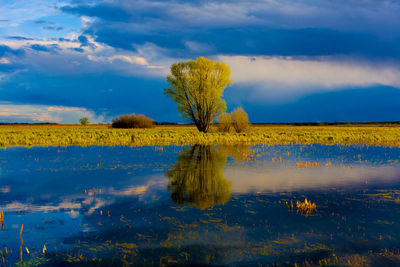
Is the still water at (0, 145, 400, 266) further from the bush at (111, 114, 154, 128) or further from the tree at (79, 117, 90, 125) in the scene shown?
the tree at (79, 117, 90, 125)

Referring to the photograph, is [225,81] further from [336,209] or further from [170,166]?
[336,209]

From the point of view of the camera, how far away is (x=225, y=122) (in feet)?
166

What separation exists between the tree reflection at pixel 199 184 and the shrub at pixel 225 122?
105 feet

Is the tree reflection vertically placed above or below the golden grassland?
below

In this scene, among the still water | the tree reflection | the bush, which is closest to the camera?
the still water

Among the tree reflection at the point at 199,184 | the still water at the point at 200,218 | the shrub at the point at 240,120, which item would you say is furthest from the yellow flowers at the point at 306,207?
the shrub at the point at 240,120

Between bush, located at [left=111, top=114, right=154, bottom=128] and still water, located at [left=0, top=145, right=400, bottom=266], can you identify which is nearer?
still water, located at [left=0, top=145, right=400, bottom=266]

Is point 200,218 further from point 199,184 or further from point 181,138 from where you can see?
point 181,138

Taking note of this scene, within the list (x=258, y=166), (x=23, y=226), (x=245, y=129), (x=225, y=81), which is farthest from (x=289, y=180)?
(x=225, y=81)

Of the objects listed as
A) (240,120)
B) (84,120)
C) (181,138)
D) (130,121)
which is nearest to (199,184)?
(181,138)

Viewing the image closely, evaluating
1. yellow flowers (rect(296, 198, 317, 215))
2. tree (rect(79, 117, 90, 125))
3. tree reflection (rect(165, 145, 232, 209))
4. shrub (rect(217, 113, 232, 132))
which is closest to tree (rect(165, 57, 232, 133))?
shrub (rect(217, 113, 232, 132))

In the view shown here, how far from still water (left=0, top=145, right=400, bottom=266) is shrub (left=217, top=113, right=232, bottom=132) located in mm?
34920

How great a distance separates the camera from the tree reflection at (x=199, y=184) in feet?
Result: 33.5

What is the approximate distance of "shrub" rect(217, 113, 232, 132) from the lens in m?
50.3
